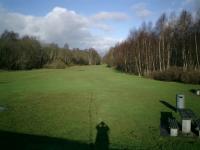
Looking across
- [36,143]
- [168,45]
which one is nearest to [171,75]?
[168,45]

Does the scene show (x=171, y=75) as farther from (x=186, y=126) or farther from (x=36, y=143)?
(x=36, y=143)

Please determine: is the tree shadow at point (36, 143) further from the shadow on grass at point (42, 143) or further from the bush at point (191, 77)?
the bush at point (191, 77)

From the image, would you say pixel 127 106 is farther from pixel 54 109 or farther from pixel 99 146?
pixel 99 146

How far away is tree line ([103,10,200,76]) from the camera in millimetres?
39219

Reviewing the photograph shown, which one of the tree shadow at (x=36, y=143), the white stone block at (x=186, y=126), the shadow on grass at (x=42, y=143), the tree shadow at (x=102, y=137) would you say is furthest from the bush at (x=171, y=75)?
the tree shadow at (x=36, y=143)

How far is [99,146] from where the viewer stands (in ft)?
24.1

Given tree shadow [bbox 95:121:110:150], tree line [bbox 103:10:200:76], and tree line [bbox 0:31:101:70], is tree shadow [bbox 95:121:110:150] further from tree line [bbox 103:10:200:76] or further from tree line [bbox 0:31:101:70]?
tree line [bbox 0:31:101:70]

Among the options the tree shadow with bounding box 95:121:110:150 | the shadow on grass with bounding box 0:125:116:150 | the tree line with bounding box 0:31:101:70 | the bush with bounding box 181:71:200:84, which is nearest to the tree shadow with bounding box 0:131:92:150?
the shadow on grass with bounding box 0:125:116:150

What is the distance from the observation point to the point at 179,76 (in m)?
31.8

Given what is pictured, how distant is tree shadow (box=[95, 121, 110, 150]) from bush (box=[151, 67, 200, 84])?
22.7 metres

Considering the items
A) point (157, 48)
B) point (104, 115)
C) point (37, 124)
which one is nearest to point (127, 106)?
point (104, 115)

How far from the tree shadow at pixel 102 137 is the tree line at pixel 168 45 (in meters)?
27.7

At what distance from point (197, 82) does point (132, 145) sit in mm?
24415

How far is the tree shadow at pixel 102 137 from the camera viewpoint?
7.35 metres
